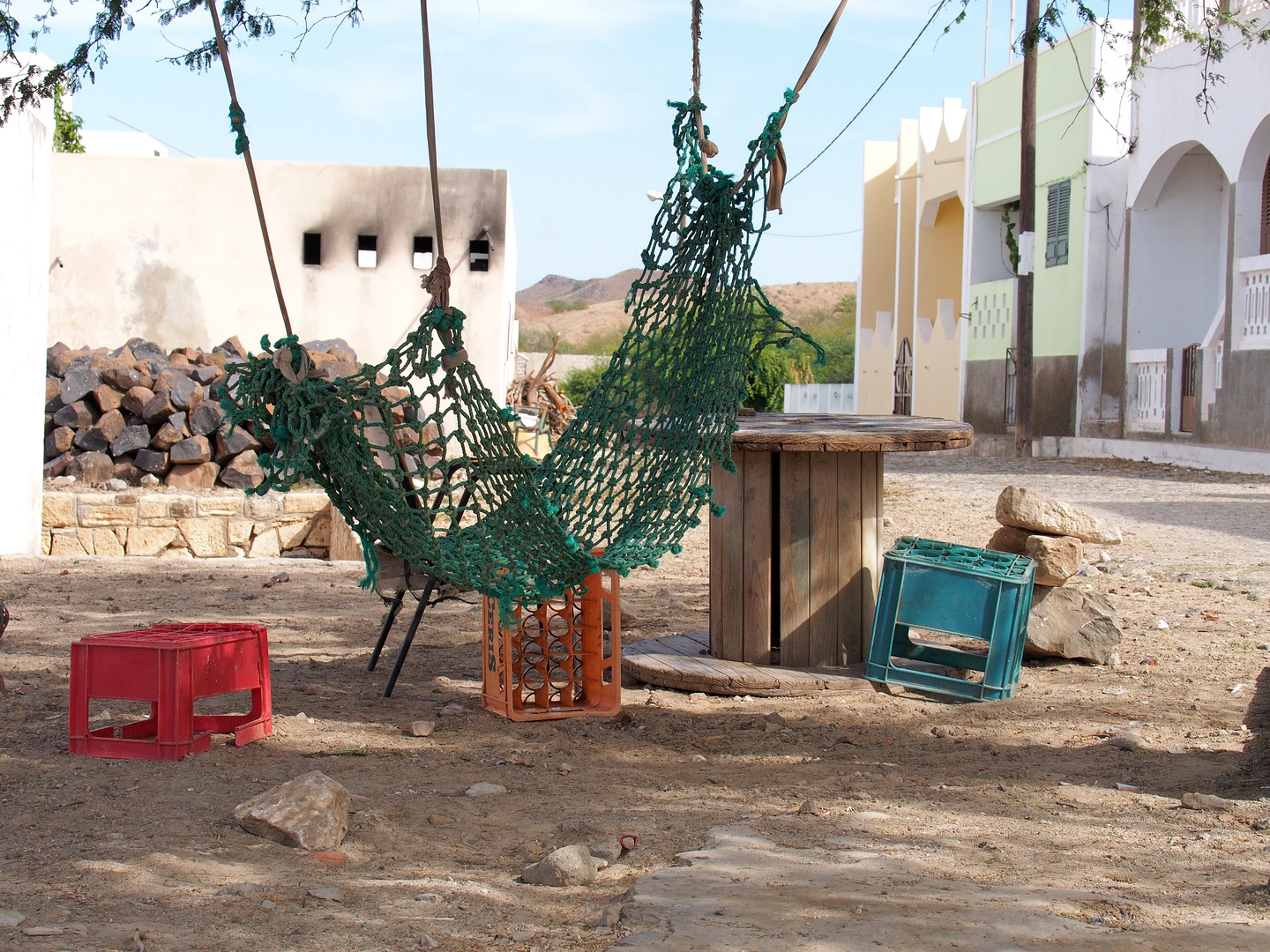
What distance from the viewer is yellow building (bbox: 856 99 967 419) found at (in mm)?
17047

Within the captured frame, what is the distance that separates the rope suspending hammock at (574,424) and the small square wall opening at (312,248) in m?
8.46

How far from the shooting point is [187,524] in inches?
296

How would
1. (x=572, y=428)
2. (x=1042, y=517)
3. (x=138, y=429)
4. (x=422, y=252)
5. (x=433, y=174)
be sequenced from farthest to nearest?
(x=422, y=252) < (x=138, y=429) < (x=1042, y=517) < (x=572, y=428) < (x=433, y=174)

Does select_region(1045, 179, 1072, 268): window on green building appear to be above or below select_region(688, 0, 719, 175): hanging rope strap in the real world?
above

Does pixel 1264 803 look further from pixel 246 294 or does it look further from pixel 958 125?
pixel 958 125

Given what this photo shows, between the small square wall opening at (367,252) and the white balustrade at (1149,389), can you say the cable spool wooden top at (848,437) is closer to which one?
the small square wall opening at (367,252)

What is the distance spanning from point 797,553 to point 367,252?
882 cm

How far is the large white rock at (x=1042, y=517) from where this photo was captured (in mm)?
3904

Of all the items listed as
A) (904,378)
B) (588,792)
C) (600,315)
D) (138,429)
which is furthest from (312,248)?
(600,315)

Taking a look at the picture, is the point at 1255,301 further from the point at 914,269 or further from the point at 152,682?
the point at 152,682

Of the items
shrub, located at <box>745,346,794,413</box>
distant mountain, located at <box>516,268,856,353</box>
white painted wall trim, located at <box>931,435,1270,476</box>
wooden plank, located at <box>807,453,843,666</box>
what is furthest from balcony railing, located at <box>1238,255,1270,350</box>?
distant mountain, located at <box>516,268,856,353</box>

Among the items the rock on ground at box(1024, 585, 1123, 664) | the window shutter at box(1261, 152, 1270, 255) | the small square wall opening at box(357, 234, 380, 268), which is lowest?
the rock on ground at box(1024, 585, 1123, 664)

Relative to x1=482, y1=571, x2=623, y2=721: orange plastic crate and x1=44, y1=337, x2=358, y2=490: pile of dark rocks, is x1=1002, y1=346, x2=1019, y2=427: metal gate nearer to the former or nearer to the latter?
x1=44, y1=337, x2=358, y2=490: pile of dark rocks

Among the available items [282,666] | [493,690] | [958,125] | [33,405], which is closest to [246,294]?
[33,405]
